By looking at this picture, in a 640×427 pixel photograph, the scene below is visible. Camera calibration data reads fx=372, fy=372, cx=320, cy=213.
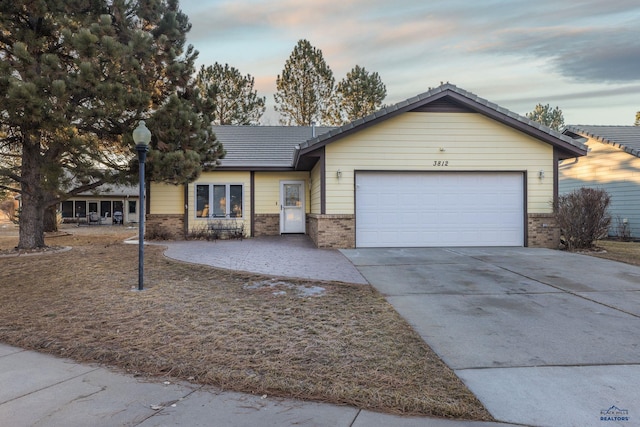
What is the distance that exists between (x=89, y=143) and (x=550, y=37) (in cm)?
1546

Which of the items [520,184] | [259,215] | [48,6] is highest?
[48,6]

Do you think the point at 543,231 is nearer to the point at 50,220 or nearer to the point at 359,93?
the point at 50,220

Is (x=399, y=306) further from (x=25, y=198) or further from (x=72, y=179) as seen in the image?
(x=25, y=198)

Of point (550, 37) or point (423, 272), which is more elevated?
point (550, 37)

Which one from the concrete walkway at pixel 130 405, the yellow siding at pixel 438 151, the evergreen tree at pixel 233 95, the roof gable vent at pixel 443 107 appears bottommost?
the concrete walkway at pixel 130 405

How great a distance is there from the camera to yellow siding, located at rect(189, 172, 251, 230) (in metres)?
14.6

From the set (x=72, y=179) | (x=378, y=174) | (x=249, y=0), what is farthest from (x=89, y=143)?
(x=378, y=174)

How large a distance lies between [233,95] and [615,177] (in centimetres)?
2489

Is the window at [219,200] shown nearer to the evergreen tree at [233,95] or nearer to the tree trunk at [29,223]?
the tree trunk at [29,223]

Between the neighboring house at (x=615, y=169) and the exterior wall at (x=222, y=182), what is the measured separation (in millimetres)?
13155

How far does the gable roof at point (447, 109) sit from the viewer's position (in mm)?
10750

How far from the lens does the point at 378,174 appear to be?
11.2m

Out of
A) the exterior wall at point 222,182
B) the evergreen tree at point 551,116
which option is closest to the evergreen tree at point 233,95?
the exterior wall at point 222,182

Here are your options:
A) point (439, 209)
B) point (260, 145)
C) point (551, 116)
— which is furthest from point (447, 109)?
point (551, 116)
